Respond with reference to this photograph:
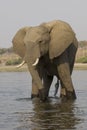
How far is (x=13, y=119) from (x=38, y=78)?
4.75m

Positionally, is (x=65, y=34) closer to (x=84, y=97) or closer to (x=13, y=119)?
(x=84, y=97)

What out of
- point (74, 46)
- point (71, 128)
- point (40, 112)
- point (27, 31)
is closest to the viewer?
point (71, 128)

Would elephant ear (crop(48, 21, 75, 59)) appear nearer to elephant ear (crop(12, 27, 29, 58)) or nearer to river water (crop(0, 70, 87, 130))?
elephant ear (crop(12, 27, 29, 58))

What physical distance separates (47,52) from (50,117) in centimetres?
544

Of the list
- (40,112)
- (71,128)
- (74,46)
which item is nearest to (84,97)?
(74,46)

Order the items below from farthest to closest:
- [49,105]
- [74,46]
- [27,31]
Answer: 1. [74,46]
2. [27,31]
3. [49,105]

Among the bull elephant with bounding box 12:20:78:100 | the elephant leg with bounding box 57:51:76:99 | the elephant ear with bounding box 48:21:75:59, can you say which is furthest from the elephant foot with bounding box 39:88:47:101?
the elephant ear with bounding box 48:21:75:59

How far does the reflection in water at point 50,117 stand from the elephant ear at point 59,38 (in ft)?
7.34

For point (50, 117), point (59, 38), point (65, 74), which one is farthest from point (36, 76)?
point (50, 117)

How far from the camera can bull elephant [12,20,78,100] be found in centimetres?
2019

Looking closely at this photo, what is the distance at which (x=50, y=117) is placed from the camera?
52.4 feet

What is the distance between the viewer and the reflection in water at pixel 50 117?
558 inches

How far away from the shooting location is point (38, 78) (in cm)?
2019

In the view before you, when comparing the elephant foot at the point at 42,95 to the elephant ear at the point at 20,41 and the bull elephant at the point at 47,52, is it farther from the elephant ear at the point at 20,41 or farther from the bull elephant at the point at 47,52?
the elephant ear at the point at 20,41
